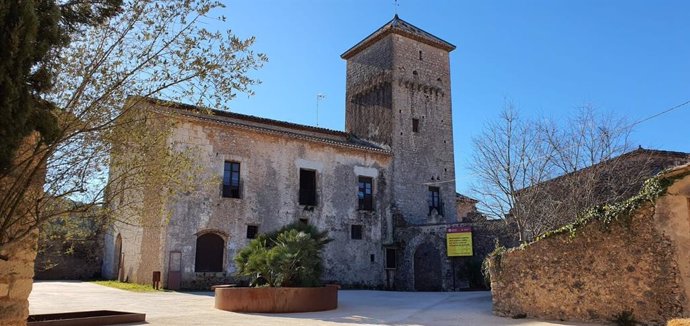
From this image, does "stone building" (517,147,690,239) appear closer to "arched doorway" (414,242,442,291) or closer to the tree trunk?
"arched doorway" (414,242,442,291)

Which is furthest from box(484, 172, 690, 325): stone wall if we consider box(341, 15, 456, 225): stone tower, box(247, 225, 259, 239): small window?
box(341, 15, 456, 225): stone tower

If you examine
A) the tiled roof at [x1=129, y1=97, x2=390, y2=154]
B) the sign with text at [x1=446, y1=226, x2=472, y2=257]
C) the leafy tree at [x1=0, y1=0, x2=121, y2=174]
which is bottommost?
the sign with text at [x1=446, y1=226, x2=472, y2=257]

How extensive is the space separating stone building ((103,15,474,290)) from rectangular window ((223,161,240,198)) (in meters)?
0.04

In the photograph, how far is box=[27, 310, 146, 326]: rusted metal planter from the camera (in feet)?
28.4

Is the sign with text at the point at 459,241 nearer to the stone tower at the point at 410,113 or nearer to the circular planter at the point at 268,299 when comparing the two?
the stone tower at the point at 410,113

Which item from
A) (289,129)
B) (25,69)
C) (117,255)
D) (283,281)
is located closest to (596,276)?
(283,281)

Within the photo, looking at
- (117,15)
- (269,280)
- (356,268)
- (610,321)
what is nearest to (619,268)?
(610,321)

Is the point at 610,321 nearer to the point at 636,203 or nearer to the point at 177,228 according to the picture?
the point at 636,203

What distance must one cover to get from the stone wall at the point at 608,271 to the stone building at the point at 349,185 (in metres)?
11.1

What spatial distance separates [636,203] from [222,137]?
52.1 ft

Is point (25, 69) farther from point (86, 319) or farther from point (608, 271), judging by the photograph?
point (608, 271)

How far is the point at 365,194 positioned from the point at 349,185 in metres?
1.21

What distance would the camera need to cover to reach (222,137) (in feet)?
69.8

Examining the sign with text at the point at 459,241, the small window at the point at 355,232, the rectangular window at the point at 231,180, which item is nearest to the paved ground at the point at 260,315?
the rectangular window at the point at 231,180
